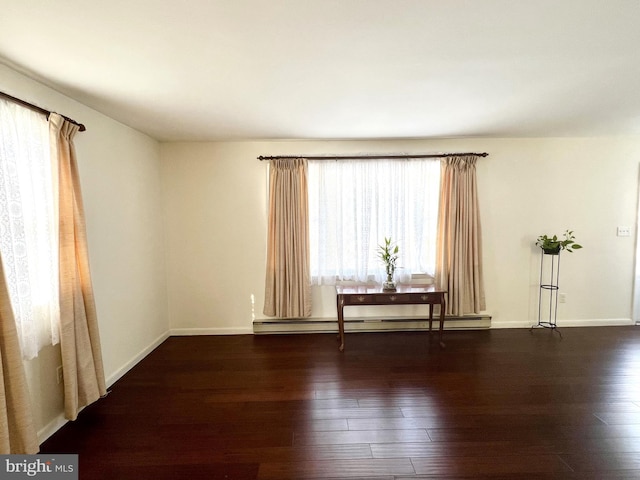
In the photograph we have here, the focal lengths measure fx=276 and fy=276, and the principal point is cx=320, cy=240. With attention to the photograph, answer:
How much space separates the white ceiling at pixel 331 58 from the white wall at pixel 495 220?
2.58ft

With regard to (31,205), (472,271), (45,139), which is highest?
(45,139)

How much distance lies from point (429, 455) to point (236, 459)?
1.18 m

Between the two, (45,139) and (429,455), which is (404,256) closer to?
(429,455)

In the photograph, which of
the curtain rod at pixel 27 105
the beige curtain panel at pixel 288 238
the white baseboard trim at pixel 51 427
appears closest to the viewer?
the curtain rod at pixel 27 105

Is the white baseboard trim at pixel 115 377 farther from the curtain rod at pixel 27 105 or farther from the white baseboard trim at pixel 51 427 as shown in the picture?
the curtain rod at pixel 27 105

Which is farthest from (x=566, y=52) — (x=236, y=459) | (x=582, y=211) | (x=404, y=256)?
(x=236, y=459)

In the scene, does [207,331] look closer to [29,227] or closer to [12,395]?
[12,395]

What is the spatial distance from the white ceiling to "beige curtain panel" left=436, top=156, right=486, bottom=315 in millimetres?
776

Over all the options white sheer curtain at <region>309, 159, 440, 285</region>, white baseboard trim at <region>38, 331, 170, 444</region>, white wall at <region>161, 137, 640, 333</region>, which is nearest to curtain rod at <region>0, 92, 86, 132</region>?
white wall at <region>161, 137, 640, 333</region>

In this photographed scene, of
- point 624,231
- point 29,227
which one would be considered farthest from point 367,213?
point 624,231

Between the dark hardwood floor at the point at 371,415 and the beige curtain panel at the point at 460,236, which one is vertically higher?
the beige curtain panel at the point at 460,236

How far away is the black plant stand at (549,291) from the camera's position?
3586 millimetres

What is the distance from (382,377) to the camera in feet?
8.43

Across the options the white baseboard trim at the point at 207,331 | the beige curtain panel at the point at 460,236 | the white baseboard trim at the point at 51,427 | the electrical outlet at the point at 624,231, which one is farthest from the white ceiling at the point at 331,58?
the white baseboard trim at the point at 207,331
